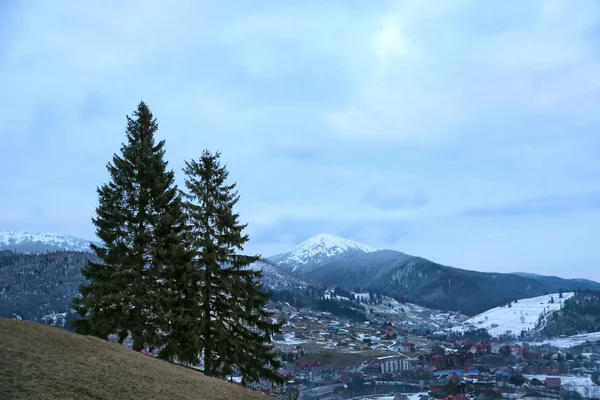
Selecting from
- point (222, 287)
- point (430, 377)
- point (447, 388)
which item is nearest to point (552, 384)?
point (430, 377)

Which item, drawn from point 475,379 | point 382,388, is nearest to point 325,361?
point 382,388

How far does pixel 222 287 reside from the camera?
1130 inches

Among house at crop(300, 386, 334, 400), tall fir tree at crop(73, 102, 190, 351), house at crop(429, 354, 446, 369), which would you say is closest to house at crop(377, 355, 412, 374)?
house at crop(429, 354, 446, 369)

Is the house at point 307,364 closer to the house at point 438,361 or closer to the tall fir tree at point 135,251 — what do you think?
the house at point 438,361

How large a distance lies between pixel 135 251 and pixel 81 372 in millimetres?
11605

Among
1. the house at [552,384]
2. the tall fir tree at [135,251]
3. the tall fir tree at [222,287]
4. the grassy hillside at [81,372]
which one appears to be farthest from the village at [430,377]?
the grassy hillside at [81,372]

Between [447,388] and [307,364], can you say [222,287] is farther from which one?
[307,364]

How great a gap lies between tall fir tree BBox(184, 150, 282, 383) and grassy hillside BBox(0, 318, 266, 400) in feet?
Answer: 18.2

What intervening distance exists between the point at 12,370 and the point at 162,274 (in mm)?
13080

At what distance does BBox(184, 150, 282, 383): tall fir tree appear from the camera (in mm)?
28375

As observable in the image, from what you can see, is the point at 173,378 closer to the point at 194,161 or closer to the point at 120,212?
the point at 120,212

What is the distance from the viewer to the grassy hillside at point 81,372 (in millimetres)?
14523

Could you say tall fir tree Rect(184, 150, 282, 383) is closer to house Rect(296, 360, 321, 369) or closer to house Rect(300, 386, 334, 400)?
house Rect(300, 386, 334, 400)

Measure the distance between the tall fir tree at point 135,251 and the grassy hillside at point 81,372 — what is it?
3.92 m
